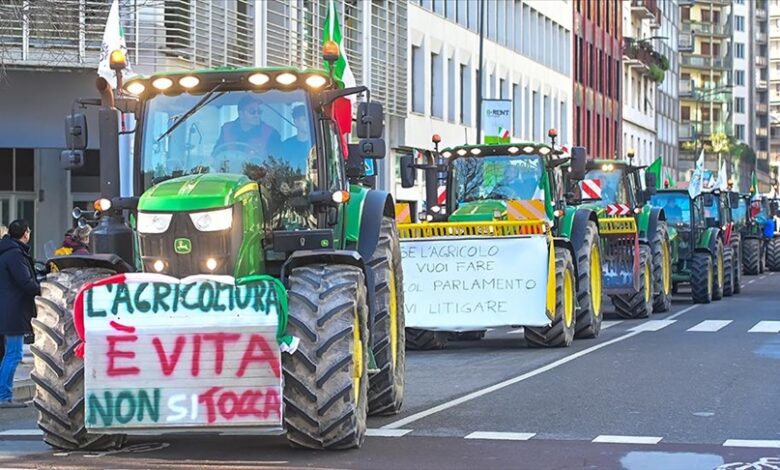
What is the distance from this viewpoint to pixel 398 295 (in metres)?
13.6

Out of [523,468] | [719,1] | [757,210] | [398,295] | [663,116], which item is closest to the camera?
[523,468]

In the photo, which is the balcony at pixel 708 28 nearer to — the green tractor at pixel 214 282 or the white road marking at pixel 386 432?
the white road marking at pixel 386 432

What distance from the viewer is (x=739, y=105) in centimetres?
16925

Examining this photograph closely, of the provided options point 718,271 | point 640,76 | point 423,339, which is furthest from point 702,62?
point 423,339

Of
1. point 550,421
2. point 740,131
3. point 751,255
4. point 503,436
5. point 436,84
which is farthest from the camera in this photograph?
point 740,131

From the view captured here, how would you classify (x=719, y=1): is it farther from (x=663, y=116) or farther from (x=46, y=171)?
(x=46, y=171)

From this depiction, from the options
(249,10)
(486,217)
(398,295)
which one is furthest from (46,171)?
(398,295)

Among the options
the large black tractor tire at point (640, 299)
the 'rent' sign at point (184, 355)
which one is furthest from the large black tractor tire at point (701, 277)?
the 'rent' sign at point (184, 355)

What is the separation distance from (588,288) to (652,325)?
4200 mm

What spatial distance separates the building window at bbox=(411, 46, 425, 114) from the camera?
47.4m

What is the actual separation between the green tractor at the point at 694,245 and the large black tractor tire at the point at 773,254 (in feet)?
65.5

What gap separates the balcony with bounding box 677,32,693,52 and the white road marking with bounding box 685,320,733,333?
8650cm

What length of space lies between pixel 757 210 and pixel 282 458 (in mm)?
42927

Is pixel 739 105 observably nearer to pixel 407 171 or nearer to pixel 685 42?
pixel 685 42
